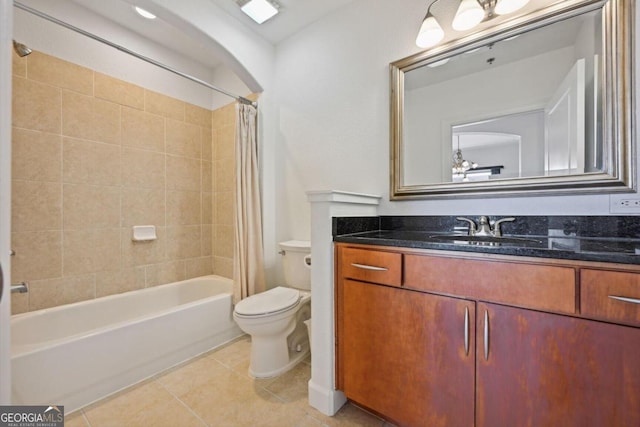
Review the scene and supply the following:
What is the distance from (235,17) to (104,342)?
8.06ft

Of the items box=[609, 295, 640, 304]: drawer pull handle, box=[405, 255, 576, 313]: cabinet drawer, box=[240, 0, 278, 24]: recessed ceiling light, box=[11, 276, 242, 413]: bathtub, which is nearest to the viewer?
box=[609, 295, 640, 304]: drawer pull handle

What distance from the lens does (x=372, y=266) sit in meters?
1.27

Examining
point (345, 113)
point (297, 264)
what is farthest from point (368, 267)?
point (345, 113)

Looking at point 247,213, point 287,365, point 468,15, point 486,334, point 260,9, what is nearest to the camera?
point 486,334

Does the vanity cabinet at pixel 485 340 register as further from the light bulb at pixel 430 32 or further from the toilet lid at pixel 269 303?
the light bulb at pixel 430 32

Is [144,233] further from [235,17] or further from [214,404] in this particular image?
[235,17]

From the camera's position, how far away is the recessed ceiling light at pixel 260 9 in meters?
1.95

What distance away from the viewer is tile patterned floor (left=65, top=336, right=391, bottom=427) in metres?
1.34

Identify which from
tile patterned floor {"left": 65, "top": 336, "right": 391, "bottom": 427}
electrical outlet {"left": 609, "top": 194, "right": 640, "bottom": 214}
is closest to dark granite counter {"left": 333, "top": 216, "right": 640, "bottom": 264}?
electrical outlet {"left": 609, "top": 194, "right": 640, "bottom": 214}

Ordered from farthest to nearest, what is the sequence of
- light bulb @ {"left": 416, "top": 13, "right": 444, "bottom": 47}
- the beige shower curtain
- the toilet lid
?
the beige shower curtain < the toilet lid < light bulb @ {"left": 416, "top": 13, "right": 444, "bottom": 47}

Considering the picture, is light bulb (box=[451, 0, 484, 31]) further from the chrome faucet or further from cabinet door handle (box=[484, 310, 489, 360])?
cabinet door handle (box=[484, 310, 489, 360])

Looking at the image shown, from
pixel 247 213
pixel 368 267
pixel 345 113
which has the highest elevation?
pixel 345 113

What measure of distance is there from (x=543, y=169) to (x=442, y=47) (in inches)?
35.6

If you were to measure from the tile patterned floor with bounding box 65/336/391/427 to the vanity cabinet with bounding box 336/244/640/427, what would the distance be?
0.87 ft
